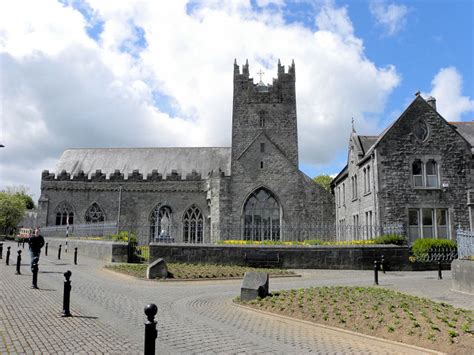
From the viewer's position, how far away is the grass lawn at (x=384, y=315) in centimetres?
686

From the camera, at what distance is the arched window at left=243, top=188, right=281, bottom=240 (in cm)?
3399

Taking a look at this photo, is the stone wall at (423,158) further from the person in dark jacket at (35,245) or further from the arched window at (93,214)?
the arched window at (93,214)

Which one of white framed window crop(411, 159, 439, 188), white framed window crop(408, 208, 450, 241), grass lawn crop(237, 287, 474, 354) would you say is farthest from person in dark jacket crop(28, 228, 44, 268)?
white framed window crop(411, 159, 439, 188)

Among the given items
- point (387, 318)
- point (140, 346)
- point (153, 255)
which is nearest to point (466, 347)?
point (387, 318)

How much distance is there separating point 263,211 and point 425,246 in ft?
51.1

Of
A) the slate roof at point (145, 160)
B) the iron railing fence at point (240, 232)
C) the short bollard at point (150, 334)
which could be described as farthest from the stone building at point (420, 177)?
the short bollard at point (150, 334)

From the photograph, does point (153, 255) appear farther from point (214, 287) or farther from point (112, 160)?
point (112, 160)

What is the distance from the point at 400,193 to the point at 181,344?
2117 centimetres

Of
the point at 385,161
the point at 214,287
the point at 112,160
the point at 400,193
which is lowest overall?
the point at 214,287

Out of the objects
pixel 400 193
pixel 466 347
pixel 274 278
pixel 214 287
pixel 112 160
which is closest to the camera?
pixel 466 347

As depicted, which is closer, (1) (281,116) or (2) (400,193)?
(2) (400,193)

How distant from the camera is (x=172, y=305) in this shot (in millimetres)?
10391

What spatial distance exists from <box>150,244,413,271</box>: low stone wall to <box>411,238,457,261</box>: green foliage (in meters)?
0.75

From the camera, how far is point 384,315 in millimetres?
8250
